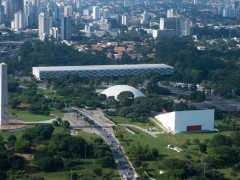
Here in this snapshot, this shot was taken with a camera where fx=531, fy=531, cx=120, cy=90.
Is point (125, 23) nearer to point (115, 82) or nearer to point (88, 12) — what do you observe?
point (88, 12)

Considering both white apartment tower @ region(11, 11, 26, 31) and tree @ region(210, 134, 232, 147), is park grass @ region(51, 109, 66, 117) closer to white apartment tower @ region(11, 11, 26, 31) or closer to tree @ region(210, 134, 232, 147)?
tree @ region(210, 134, 232, 147)

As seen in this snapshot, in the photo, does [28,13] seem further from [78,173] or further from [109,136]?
[78,173]

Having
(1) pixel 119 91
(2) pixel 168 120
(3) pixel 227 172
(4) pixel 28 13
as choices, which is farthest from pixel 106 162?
(4) pixel 28 13

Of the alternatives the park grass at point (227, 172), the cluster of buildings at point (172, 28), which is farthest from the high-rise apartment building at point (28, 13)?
the park grass at point (227, 172)

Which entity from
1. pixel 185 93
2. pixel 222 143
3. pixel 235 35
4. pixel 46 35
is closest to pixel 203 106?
pixel 185 93

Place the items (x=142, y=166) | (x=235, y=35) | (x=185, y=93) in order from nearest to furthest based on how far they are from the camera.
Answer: (x=142, y=166) < (x=185, y=93) < (x=235, y=35)

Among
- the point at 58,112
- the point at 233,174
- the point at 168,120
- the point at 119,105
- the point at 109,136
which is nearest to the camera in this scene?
the point at 233,174
